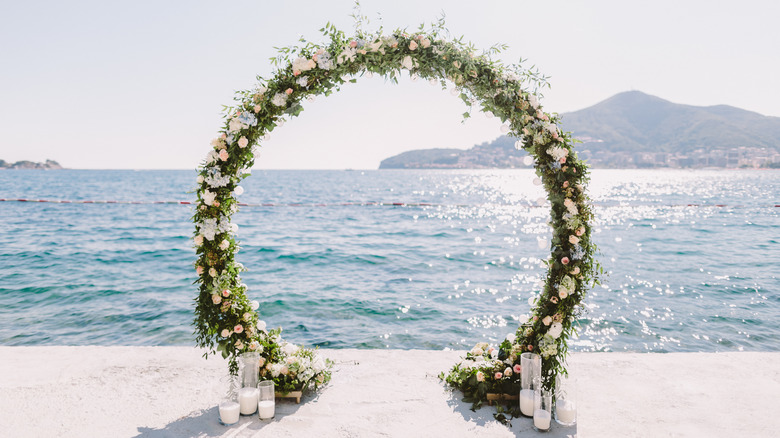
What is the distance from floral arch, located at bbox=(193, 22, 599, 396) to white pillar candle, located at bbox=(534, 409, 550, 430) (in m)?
0.46

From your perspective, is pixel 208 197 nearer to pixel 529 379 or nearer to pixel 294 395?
pixel 294 395

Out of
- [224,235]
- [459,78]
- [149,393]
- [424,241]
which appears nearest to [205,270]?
[224,235]

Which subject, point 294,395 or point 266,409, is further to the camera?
point 294,395

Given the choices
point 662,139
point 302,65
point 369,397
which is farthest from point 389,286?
point 662,139

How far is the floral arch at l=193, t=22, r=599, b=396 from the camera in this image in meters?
4.20

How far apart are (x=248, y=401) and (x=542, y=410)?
244cm

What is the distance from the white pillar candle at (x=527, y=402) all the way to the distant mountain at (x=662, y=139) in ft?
415

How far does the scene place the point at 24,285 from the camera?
42.2 feet

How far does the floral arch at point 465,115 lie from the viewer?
4199 mm

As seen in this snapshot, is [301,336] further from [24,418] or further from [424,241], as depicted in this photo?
[424,241]

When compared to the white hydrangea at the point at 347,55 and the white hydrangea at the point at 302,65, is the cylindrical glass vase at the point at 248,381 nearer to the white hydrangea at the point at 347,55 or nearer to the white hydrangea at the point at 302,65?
the white hydrangea at the point at 302,65

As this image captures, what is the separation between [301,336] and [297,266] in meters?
7.34

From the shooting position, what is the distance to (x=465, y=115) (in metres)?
4.41

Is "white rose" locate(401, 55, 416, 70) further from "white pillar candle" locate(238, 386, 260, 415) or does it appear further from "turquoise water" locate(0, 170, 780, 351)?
"white pillar candle" locate(238, 386, 260, 415)
